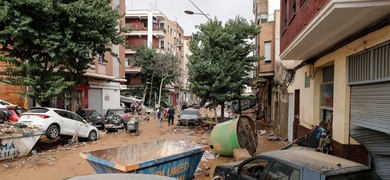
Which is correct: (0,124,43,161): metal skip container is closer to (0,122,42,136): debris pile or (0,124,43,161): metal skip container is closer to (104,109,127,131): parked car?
(0,122,42,136): debris pile

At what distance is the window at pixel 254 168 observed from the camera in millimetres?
5010

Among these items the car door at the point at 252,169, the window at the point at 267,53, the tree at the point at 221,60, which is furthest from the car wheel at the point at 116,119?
the car door at the point at 252,169

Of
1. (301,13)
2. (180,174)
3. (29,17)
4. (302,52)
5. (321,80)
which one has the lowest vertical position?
(180,174)

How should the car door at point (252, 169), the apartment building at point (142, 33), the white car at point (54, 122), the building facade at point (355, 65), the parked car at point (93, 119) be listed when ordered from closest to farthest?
the car door at point (252, 169)
the building facade at point (355, 65)
the white car at point (54, 122)
the parked car at point (93, 119)
the apartment building at point (142, 33)

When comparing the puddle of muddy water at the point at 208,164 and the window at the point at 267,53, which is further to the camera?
the window at the point at 267,53

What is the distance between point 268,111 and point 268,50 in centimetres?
599

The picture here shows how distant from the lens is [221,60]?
20203 millimetres

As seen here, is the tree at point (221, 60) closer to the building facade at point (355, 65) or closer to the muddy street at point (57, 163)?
the muddy street at point (57, 163)

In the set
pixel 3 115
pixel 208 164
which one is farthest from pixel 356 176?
pixel 3 115

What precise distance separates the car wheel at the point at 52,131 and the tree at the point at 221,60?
990 cm

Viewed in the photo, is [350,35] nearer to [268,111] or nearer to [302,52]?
[302,52]

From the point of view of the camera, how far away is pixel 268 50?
68.9 feet

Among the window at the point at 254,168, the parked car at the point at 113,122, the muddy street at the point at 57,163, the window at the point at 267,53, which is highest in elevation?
the window at the point at 267,53

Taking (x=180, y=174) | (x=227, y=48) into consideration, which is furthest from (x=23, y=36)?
(x=227, y=48)
